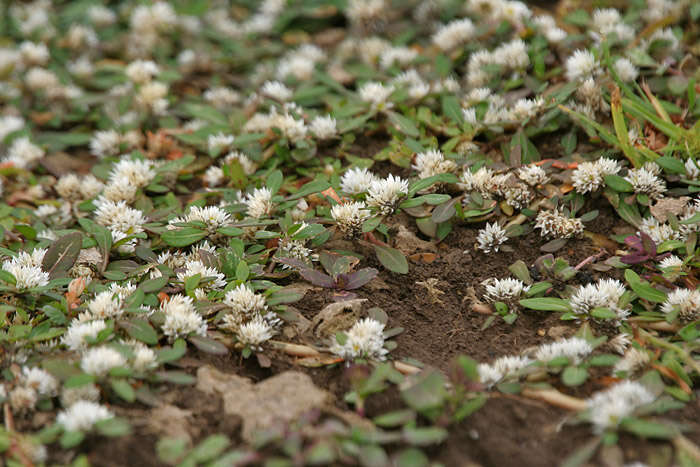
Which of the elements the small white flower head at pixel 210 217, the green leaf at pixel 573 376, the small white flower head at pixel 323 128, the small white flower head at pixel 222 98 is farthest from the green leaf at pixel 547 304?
the small white flower head at pixel 222 98

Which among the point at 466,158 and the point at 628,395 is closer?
the point at 628,395

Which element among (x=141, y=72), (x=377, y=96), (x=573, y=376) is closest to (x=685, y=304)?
(x=573, y=376)

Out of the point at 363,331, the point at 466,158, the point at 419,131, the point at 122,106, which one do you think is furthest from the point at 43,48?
the point at 363,331

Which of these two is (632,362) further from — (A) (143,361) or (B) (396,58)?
(B) (396,58)

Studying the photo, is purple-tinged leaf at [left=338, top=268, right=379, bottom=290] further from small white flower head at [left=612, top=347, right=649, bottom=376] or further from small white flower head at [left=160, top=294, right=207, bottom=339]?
small white flower head at [left=612, top=347, right=649, bottom=376]

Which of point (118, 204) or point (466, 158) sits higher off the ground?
point (466, 158)

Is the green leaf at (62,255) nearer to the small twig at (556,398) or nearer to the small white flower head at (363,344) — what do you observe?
the small white flower head at (363,344)

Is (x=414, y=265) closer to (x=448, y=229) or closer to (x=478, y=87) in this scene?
(x=448, y=229)
